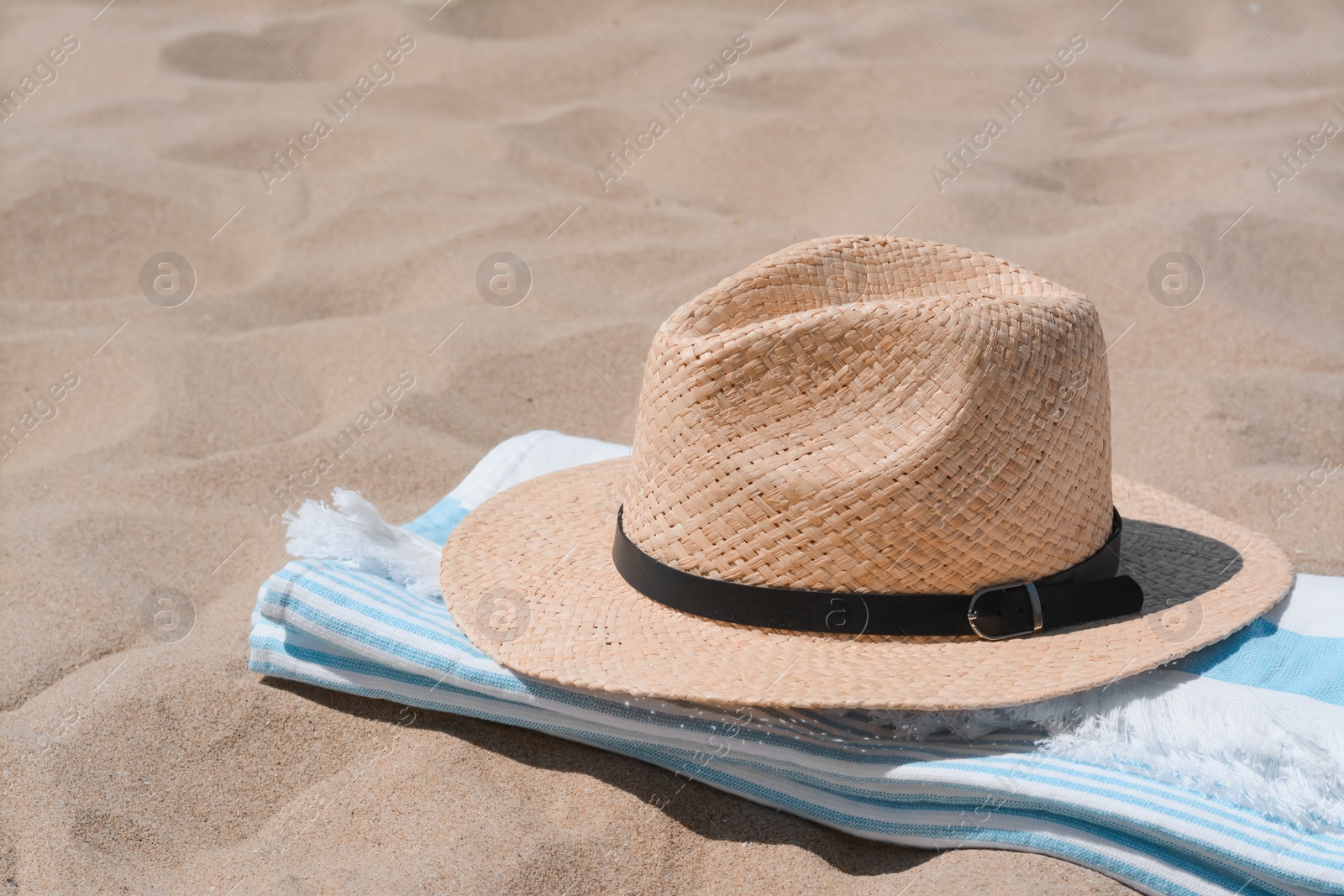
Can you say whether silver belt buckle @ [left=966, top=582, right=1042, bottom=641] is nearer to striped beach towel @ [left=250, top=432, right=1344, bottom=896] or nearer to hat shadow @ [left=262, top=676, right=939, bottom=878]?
striped beach towel @ [left=250, top=432, right=1344, bottom=896]

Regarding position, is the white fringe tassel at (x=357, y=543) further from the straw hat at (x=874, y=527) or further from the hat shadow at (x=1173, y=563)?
the hat shadow at (x=1173, y=563)

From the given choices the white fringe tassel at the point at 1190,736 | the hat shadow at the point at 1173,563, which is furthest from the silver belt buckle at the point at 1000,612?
the hat shadow at the point at 1173,563

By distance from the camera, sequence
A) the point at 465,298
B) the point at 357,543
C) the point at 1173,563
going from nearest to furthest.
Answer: the point at 1173,563 → the point at 357,543 → the point at 465,298

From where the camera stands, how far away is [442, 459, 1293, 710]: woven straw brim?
1.66 metres

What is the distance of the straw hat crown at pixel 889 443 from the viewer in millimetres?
1708

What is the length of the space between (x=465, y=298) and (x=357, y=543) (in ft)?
6.67

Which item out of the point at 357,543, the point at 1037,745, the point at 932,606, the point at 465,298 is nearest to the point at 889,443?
the point at 932,606

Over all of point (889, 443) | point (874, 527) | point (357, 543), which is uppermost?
point (889, 443)

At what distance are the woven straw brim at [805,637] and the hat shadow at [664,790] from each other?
0.88ft

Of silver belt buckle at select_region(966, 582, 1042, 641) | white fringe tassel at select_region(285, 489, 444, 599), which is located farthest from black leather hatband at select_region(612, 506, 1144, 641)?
white fringe tassel at select_region(285, 489, 444, 599)

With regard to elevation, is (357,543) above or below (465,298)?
above

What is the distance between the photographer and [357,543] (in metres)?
2.26

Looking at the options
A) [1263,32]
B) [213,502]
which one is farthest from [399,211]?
[1263,32]

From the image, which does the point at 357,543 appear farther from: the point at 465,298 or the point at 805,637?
the point at 465,298
